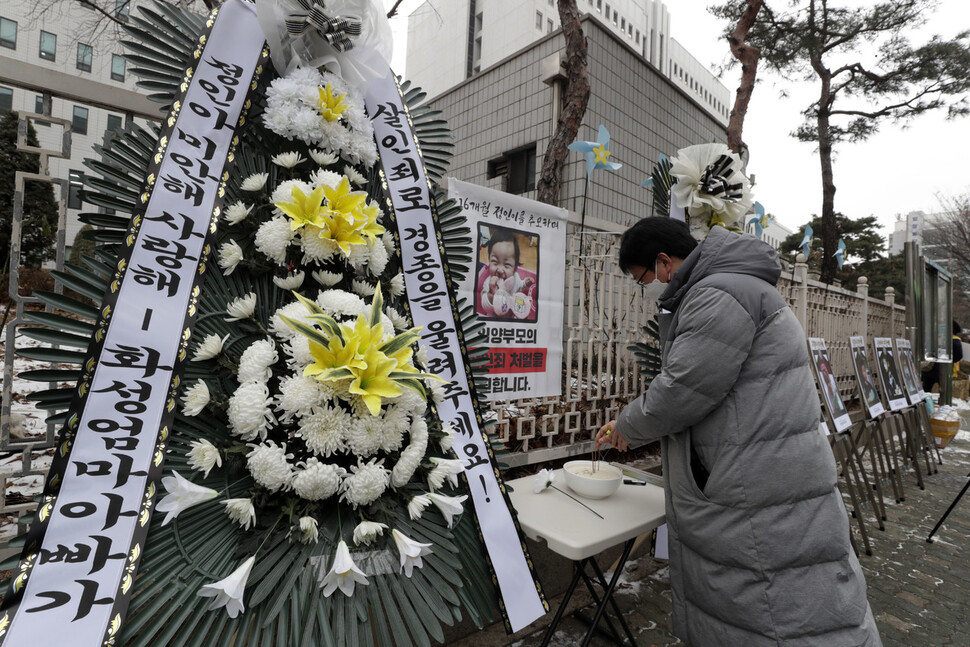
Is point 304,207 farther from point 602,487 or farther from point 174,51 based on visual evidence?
point 602,487

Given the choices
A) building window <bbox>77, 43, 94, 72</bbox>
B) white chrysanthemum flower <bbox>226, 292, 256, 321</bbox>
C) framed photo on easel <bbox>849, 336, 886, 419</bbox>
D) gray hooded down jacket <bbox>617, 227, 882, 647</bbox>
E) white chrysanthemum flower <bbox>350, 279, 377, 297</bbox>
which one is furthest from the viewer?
building window <bbox>77, 43, 94, 72</bbox>

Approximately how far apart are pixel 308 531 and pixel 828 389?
12.7ft

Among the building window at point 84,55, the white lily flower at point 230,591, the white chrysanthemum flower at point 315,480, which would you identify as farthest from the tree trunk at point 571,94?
the building window at point 84,55

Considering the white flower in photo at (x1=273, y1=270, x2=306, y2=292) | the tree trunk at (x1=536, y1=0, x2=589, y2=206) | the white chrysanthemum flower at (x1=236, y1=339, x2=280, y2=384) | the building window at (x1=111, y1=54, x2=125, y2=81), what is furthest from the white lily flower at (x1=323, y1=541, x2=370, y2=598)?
the building window at (x1=111, y1=54, x2=125, y2=81)

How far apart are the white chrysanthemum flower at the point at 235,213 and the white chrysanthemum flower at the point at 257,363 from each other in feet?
1.15

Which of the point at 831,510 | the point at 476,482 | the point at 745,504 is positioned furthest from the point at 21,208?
the point at 831,510

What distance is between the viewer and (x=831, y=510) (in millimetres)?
1472

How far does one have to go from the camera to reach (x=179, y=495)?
87cm

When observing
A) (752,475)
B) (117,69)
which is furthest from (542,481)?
(117,69)

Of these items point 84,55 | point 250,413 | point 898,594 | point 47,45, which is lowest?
point 898,594

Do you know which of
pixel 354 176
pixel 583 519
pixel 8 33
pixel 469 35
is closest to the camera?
pixel 354 176

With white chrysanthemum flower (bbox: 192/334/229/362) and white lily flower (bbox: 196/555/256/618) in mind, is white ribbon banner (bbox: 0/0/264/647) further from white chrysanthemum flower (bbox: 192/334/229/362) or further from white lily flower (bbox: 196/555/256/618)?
white lily flower (bbox: 196/555/256/618)

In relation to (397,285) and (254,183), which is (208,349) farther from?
(397,285)

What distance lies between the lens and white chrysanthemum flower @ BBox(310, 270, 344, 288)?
1211mm
